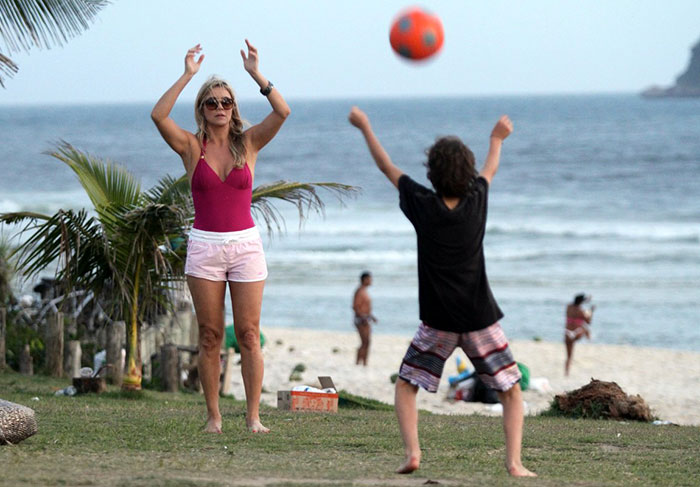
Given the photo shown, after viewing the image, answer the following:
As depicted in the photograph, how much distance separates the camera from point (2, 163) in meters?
63.8

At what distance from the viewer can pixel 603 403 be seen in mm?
9062

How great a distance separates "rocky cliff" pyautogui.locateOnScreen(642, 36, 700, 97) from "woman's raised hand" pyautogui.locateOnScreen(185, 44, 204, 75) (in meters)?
169

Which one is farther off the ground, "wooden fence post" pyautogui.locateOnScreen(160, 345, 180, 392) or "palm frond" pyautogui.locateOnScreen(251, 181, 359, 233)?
"palm frond" pyautogui.locateOnScreen(251, 181, 359, 233)

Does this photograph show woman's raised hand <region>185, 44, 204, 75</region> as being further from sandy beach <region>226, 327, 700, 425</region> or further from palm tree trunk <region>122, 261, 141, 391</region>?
sandy beach <region>226, 327, 700, 425</region>

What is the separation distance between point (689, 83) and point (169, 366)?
6933 inches

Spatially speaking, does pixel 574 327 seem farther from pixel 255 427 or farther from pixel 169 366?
pixel 255 427

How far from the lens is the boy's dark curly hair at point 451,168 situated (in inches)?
179

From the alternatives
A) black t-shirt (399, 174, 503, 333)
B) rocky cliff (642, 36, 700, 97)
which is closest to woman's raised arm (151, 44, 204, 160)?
black t-shirt (399, 174, 503, 333)

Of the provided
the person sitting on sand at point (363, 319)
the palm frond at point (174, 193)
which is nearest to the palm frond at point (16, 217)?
the palm frond at point (174, 193)

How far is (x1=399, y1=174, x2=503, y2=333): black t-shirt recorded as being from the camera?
4500 mm

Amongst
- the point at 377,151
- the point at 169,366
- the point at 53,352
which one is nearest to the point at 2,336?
the point at 53,352

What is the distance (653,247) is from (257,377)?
27.1 metres

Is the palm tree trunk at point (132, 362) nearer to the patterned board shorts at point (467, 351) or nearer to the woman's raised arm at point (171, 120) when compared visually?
the woman's raised arm at point (171, 120)

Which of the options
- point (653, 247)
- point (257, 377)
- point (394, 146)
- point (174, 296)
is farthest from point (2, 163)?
point (257, 377)
